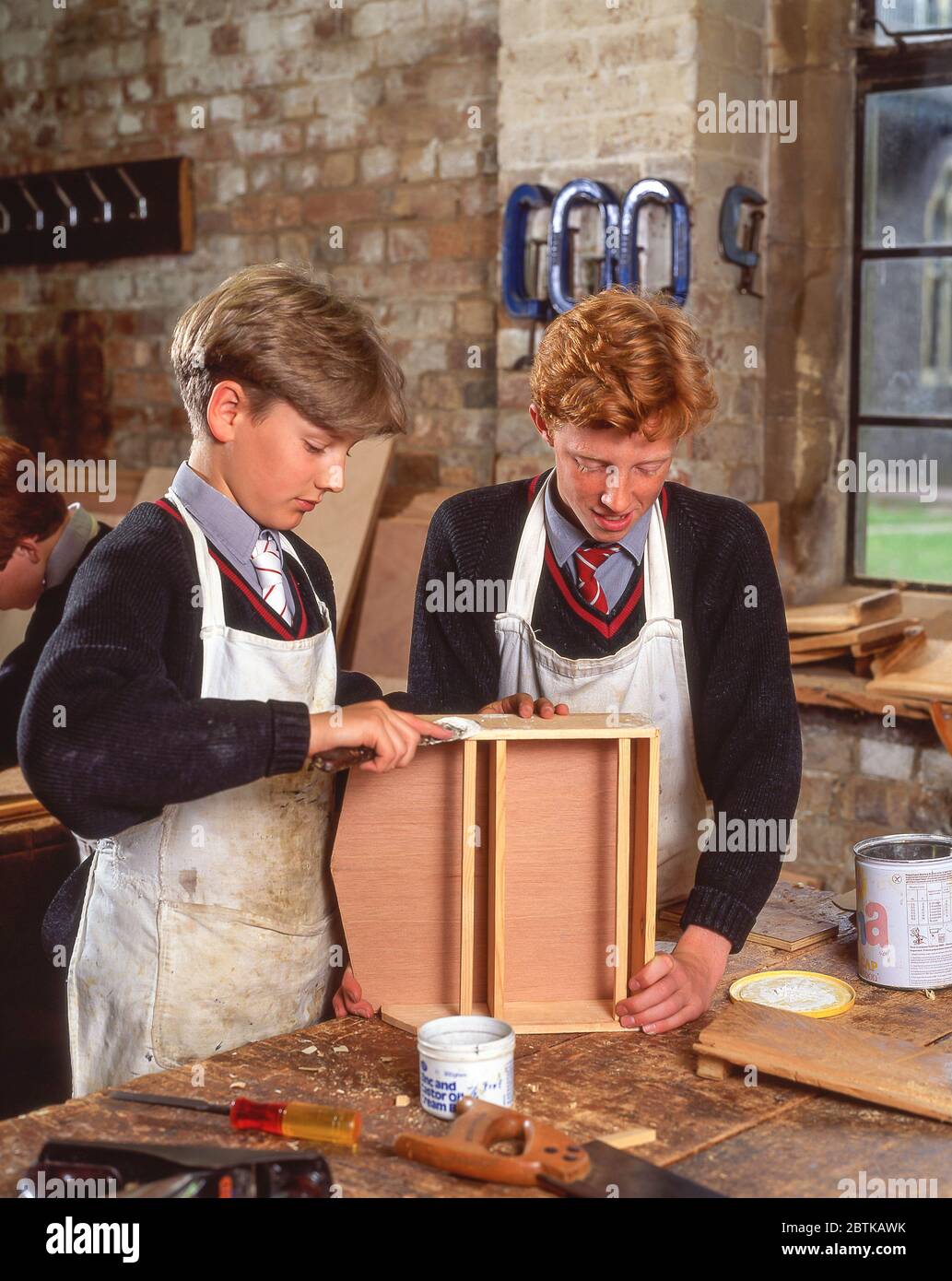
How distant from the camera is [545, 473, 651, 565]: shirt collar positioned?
2303 mm

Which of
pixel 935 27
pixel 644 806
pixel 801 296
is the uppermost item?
pixel 935 27

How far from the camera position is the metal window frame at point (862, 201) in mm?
4434

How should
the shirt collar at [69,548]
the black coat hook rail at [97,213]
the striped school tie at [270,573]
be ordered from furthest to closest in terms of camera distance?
1. the black coat hook rail at [97,213]
2. the shirt collar at [69,548]
3. the striped school tie at [270,573]

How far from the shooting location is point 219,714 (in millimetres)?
1732

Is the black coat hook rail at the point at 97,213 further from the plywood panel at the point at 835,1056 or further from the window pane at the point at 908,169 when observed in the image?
the plywood panel at the point at 835,1056

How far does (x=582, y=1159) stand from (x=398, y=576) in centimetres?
350

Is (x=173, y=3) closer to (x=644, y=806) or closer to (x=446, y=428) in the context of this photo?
(x=446, y=428)

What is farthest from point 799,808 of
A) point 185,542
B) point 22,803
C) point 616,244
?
point 185,542

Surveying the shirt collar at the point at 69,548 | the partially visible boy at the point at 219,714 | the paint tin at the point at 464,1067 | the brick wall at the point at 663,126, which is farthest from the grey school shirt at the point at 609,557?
the brick wall at the point at 663,126

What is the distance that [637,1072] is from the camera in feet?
5.83

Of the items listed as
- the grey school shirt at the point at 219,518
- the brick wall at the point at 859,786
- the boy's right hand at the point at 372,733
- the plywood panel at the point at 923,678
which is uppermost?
the grey school shirt at the point at 219,518

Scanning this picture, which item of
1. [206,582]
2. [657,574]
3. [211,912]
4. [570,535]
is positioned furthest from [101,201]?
[211,912]

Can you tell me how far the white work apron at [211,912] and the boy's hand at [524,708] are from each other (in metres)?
0.27

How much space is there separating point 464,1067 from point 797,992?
0.62m
